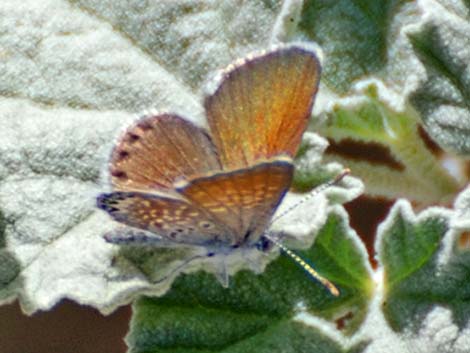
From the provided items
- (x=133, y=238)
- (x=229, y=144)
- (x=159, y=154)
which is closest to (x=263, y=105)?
(x=229, y=144)

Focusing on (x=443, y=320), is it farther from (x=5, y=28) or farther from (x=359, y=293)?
(x=5, y=28)

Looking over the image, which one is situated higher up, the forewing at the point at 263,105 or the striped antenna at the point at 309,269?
the forewing at the point at 263,105

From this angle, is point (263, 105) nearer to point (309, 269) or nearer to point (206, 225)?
point (206, 225)

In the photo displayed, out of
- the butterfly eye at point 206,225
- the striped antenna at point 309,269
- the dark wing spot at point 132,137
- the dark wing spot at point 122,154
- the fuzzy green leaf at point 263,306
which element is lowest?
the fuzzy green leaf at point 263,306

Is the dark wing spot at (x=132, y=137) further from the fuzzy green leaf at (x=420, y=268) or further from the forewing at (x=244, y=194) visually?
the fuzzy green leaf at (x=420, y=268)

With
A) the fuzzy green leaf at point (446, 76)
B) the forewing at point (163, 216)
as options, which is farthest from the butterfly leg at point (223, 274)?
the fuzzy green leaf at point (446, 76)

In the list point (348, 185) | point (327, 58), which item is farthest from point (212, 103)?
point (327, 58)
